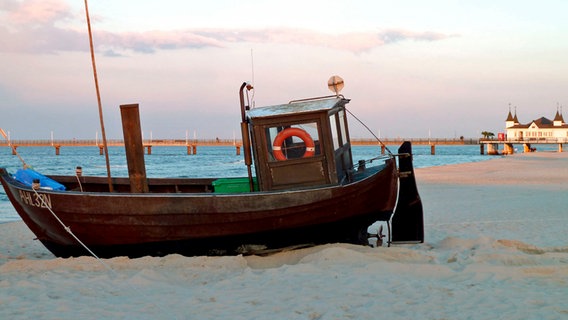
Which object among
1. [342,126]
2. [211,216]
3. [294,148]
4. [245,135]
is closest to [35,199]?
[211,216]

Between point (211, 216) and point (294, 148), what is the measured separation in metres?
1.59

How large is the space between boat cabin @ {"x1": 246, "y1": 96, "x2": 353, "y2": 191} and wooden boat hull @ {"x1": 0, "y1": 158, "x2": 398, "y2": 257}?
35 centimetres

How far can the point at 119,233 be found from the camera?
903cm

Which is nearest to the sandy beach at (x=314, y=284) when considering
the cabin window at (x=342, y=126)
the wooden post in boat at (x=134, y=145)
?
the wooden post in boat at (x=134, y=145)

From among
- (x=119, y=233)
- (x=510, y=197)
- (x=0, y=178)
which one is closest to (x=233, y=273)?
(x=119, y=233)

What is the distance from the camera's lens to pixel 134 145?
946cm

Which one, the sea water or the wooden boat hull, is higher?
the wooden boat hull

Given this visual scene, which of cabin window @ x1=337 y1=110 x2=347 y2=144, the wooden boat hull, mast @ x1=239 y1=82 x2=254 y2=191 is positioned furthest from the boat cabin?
cabin window @ x1=337 y1=110 x2=347 y2=144

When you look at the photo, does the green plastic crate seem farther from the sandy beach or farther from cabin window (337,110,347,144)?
cabin window (337,110,347,144)

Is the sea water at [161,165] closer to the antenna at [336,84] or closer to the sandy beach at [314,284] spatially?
the sandy beach at [314,284]

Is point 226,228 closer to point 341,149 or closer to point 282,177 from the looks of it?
point 282,177

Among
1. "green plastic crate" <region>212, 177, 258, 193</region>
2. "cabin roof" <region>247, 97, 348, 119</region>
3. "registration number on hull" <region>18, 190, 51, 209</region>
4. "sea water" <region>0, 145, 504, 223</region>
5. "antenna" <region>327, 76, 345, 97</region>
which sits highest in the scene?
"antenna" <region>327, 76, 345, 97</region>

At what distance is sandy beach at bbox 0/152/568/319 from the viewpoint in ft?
19.9

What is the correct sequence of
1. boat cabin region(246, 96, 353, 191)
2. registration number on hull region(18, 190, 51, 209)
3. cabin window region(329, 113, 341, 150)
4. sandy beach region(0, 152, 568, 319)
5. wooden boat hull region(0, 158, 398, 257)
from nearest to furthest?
sandy beach region(0, 152, 568, 319) < wooden boat hull region(0, 158, 398, 257) < boat cabin region(246, 96, 353, 191) < registration number on hull region(18, 190, 51, 209) < cabin window region(329, 113, 341, 150)
